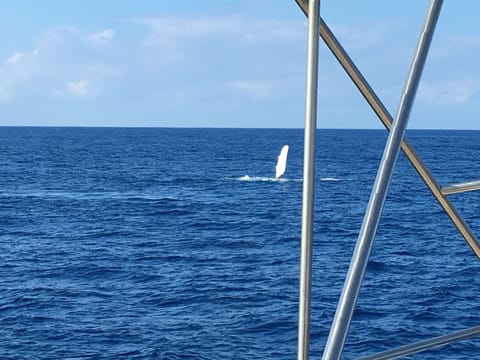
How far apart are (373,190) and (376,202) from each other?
0.14 feet

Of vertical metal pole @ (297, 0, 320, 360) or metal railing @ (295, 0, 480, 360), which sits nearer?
metal railing @ (295, 0, 480, 360)

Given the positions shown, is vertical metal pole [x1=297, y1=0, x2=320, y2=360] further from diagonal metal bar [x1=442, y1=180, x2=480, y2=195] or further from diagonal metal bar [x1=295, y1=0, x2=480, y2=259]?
diagonal metal bar [x1=442, y1=180, x2=480, y2=195]

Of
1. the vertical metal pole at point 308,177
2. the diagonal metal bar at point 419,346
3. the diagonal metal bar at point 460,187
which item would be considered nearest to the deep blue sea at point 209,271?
the diagonal metal bar at point 419,346

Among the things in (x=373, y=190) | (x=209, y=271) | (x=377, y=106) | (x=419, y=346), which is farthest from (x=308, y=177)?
(x=209, y=271)

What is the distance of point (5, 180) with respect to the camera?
94.2 metres

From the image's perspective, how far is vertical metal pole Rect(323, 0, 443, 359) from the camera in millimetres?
2615

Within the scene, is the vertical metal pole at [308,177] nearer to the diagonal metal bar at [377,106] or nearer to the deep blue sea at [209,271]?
the diagonal metal bar at [377,106]

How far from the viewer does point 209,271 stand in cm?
4325

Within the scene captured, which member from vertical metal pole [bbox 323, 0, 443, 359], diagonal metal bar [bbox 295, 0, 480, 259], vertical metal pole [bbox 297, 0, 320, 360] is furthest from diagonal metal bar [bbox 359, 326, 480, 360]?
vertical metal pole [bbox 323, 0, 443, 359]

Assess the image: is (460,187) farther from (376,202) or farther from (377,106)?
(376,202)

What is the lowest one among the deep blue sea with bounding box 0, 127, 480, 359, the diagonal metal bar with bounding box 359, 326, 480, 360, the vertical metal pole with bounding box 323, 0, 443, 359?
the deep blue sea with bounding box 0, 127, 480, 359

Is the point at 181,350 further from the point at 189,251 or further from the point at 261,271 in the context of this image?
the point at 189,251

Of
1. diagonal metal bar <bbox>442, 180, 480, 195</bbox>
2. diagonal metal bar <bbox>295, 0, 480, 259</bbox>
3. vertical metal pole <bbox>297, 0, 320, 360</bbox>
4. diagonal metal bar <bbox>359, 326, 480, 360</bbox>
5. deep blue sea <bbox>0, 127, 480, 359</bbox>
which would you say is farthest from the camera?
deep blue sea <bbox>0, 127, 480, 359</bbox>

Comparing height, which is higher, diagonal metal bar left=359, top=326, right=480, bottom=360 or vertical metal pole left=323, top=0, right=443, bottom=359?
vertical metal pole left=323, top=0, right=443, bottom=359
